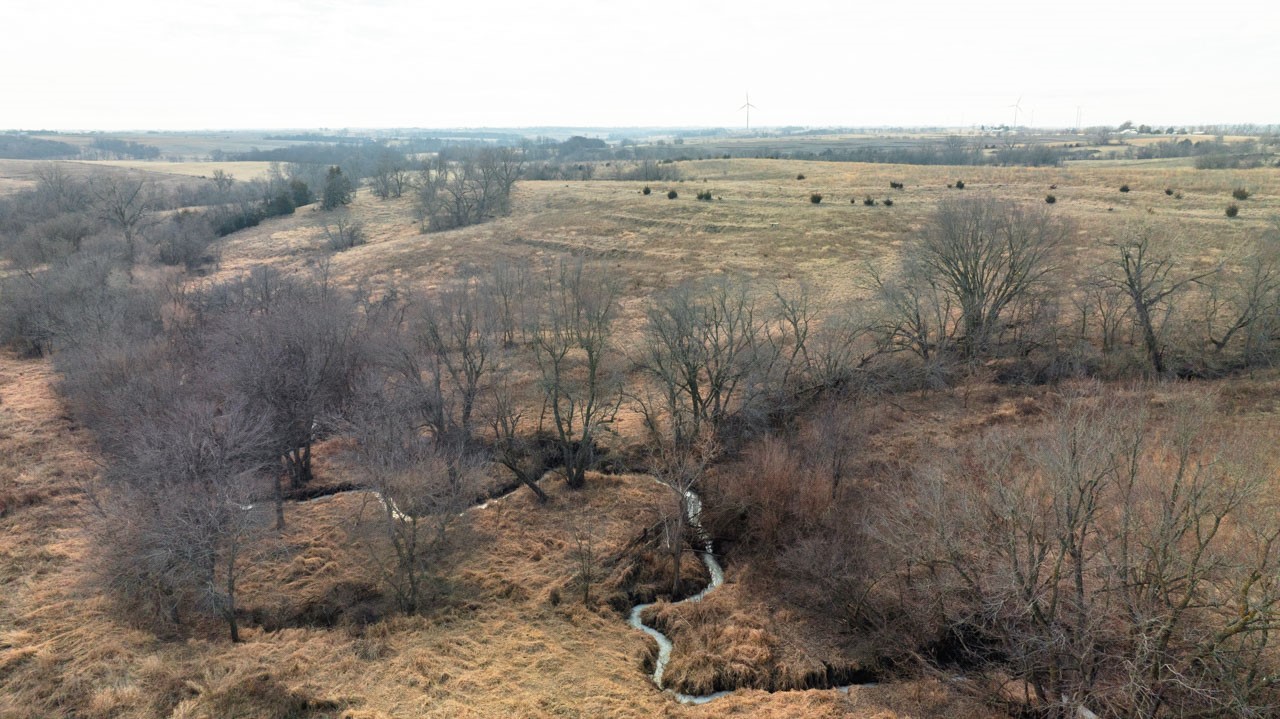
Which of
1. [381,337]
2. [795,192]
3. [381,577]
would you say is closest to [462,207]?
[795,192]

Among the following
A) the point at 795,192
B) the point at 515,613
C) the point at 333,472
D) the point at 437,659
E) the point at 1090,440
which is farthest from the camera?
the point at 795,192

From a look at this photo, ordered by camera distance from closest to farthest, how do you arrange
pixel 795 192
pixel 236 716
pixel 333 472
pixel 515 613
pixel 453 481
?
pixel 236 716 < pixel 515 613 < pixel 453 481 < pixel 333 472 < pixel 795 192

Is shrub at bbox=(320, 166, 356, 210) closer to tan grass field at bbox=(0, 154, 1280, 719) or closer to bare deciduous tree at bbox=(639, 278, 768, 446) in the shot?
tan grass field at bbox=(0, 154, 1280, 719)

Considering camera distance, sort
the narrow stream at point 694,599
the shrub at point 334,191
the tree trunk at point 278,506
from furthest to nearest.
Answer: the shrub at point 334,191, the tree trunk at point 278,506, the narrow stream at point 694,599

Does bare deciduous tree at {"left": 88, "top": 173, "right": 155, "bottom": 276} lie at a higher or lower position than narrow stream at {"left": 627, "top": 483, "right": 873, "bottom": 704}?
higher

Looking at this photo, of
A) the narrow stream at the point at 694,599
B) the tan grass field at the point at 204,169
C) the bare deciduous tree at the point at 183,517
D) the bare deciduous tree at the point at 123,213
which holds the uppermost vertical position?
the tan grass field at the point at 204,169

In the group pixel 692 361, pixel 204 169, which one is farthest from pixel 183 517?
pixel 204 169

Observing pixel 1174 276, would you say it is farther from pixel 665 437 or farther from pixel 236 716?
pixel 236 716

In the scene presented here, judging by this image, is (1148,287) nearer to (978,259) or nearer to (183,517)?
(978,259)

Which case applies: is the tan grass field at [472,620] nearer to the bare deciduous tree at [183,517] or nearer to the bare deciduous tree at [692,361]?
the bare deciduous tree at [183,517]

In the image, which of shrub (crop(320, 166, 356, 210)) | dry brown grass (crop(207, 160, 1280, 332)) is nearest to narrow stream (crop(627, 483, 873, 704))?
dry brown grass (crop(207, 160, 1280, 332))

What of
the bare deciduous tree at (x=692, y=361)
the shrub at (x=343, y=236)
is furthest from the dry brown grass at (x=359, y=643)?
the shrub at (x=343, y=236)
